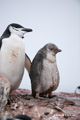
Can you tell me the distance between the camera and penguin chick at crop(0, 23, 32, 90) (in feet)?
6.86

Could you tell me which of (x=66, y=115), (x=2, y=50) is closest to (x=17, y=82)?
(x=2, y=50)

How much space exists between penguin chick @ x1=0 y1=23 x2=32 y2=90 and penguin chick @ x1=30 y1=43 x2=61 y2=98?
205 millimetres

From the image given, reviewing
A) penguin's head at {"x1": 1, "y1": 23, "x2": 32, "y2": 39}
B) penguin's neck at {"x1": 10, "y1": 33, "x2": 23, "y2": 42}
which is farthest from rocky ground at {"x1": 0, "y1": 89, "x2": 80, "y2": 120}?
penguin's head at {"x1": 1, "y1": 23, "x2": 32, "y2": 39}

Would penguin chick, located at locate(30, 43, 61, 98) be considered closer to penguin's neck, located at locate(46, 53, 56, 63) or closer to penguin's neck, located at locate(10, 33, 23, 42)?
penguin's neck, located at locate(46, 53, 56, 63)

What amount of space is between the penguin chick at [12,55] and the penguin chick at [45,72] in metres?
0.21

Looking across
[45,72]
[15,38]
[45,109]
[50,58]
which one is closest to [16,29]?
[15,38]

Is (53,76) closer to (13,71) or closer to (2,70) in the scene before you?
(13,71)

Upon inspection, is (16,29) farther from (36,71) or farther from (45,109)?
(45,109)

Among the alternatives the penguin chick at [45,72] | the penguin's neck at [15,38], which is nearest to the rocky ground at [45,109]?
the penguin chick at [45,72]

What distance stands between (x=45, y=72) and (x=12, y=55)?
487 mm

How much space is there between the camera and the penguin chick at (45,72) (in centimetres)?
209

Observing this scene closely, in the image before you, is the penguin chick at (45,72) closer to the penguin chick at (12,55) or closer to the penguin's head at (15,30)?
the penguin chick at (12,55)

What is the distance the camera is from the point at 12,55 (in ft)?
6.97

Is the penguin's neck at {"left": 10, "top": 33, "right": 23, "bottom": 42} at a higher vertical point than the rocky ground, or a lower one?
higher
